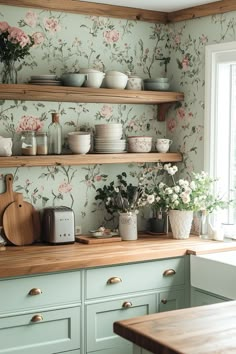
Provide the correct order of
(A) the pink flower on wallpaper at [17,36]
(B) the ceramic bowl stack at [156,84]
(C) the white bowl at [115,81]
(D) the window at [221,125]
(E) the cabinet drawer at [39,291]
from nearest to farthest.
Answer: (E) the cabinet drawer at [39,291]
(A) the pink flower on wallpaper at [17,36]
(C) the white bowl at [115,81]
(D) the window at [221,125]
(B) the ceramic bowl stack at [156,84]

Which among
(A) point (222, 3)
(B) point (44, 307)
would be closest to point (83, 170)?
(B) point (44, 307)

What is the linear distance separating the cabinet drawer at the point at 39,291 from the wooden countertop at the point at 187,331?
1.30m

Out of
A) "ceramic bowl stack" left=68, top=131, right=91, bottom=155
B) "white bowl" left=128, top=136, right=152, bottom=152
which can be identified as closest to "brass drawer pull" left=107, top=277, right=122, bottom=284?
"ceramic bowl stack" left=68, top=131, right=91, bottom=155

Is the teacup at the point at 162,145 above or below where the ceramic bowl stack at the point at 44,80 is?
below

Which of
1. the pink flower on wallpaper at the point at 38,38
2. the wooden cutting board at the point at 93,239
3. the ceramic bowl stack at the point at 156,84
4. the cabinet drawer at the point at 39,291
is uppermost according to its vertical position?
the pink flower on wallpaper at the point at 38,38

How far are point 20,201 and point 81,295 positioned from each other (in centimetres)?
79

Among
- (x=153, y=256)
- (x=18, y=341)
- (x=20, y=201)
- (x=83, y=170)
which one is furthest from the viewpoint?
(x=83, y=170)

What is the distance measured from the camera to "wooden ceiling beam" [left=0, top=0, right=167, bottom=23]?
4.04 meters

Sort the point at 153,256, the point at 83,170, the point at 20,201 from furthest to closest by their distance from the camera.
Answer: the point at 83,170 < the point at 20,201 < the point at 153,256

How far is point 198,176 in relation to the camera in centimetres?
425

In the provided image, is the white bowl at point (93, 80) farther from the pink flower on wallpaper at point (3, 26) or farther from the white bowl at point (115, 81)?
the pink flower on wallpaper at point (3, 26)

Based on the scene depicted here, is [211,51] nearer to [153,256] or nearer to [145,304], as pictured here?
[153,256]

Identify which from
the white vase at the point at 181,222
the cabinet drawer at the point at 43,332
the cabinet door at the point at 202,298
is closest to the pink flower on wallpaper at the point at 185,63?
the white vase at the point at 181,222

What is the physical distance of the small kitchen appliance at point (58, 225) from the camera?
4.00 meters
